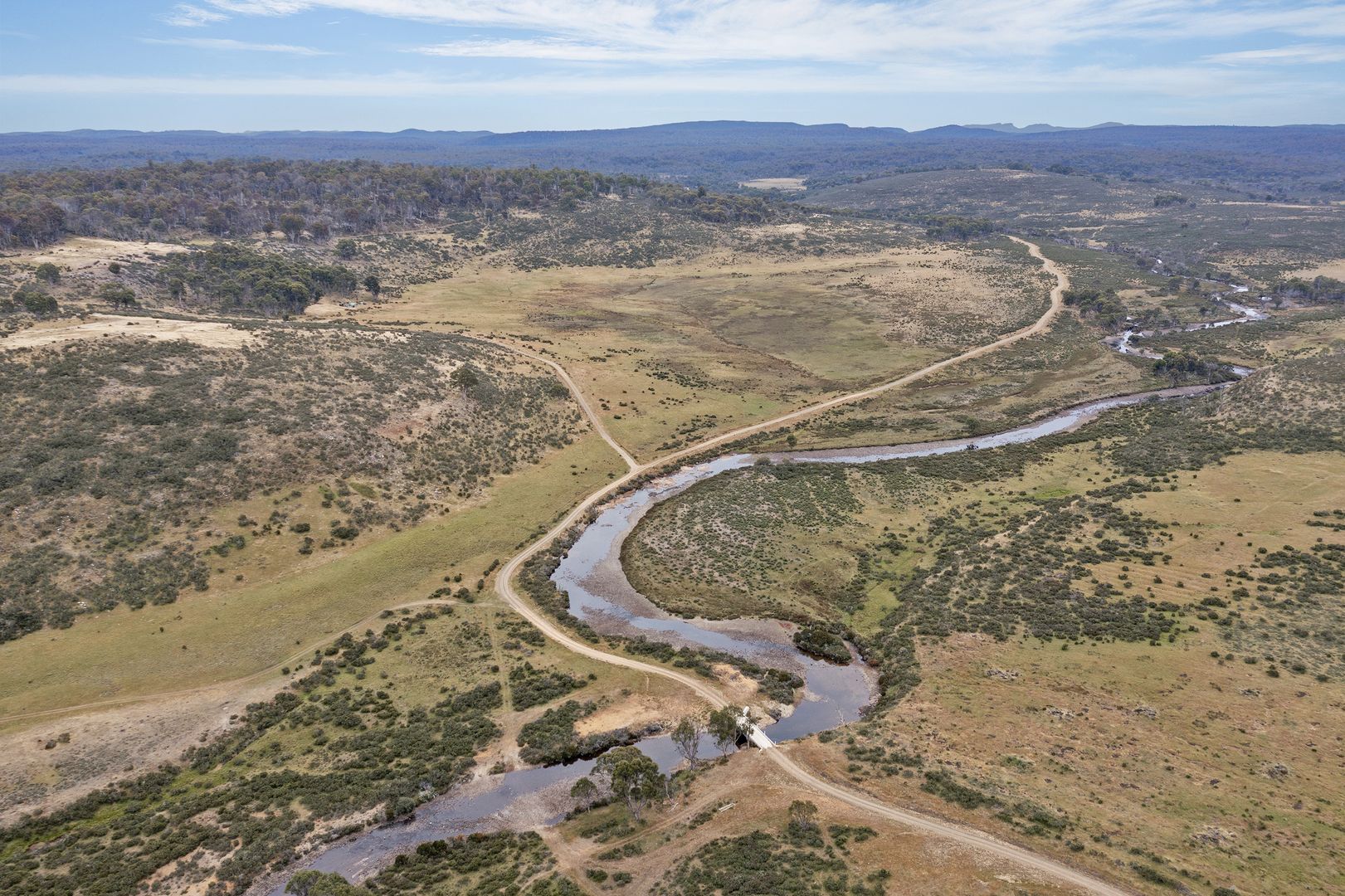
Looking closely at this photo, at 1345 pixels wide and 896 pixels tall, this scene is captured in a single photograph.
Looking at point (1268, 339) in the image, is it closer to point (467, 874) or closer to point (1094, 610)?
point (1094, 610)

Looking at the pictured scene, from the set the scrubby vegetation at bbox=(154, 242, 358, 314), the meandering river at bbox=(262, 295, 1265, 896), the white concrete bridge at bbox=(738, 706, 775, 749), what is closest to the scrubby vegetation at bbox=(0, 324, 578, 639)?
the meandering river at bbox=(262, 295, 1265, 896)

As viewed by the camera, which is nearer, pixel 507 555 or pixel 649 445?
pixel 507 555

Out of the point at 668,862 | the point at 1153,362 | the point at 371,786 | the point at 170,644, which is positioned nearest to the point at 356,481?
the point at 170,644

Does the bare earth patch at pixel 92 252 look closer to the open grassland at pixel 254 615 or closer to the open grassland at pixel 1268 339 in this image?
the open grassland at pixel 254 615

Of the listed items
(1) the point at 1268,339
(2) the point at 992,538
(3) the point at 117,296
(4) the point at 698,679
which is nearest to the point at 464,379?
(4) the point at 698,679

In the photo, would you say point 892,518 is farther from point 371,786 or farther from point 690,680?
point 371,786

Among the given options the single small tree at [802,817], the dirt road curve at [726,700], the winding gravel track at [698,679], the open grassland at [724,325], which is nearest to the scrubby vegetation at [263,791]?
the winding gravel track at [698,679]

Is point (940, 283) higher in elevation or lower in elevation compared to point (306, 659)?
higher
